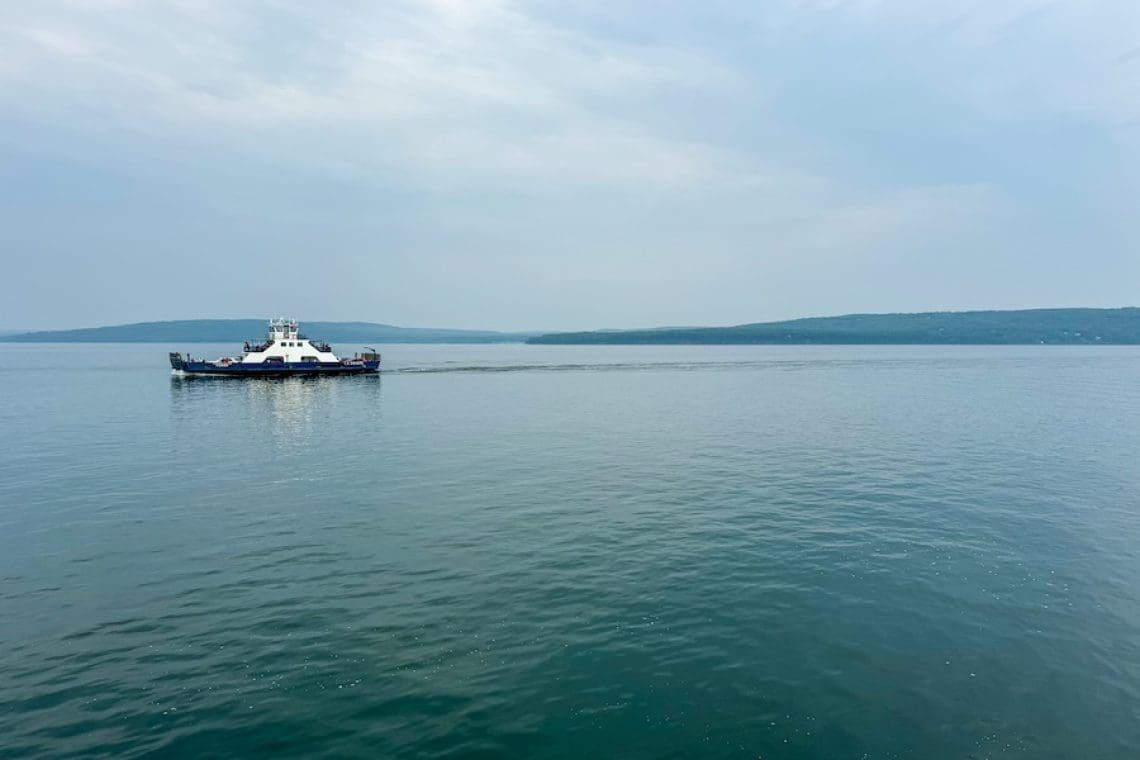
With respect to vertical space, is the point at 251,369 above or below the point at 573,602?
above

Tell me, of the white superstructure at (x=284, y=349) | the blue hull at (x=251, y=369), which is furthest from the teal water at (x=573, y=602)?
the white superstructure at (x=284, y=349)

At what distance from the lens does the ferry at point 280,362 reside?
5187 inches

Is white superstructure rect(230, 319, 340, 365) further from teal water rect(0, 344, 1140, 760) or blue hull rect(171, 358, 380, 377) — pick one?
teal water rect(0, 344, 1140, 760)

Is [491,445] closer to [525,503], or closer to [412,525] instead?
[525,503]

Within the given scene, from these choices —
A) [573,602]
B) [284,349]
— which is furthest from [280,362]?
[573,602]

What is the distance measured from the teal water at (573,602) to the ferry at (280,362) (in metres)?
80.2

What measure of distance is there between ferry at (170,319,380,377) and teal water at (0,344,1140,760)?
80.2 m

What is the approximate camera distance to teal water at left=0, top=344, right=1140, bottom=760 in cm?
1619

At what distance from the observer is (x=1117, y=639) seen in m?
20.6

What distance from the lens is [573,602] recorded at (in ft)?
75.9

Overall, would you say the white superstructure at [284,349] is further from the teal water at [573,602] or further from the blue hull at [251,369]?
the teal water at [573,602]

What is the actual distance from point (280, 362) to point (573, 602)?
12770 centimetres

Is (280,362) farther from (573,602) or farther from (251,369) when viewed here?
(573,602)

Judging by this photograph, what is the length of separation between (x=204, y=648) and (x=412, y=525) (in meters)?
13.1
